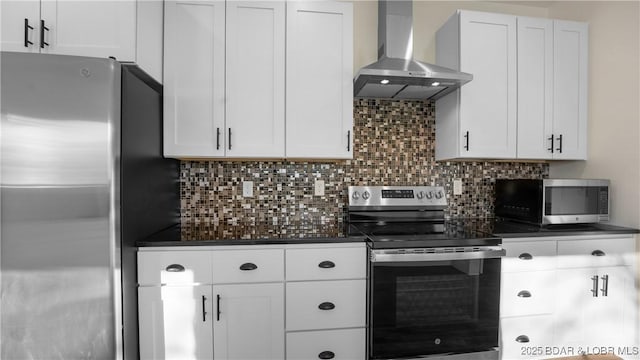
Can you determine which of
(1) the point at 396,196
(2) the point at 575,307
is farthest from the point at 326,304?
(2) the point at 575,307

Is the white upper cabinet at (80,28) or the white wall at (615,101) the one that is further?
the white wall at (615,101)

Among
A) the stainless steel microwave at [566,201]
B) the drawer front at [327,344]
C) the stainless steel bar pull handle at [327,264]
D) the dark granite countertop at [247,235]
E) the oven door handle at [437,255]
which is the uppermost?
the stainless steel microwave at [566,201]

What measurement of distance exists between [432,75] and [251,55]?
3.87ft

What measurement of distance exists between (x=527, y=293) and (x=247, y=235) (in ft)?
6.00

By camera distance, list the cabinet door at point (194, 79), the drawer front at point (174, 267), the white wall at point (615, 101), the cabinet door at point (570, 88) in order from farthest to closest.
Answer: the cabinet door at point (570, 88) → the white wall at point (615, 101) → the cabinet door at point (194, 79) → the drawer front at point (174, 267)

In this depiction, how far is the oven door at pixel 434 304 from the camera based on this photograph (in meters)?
1.77

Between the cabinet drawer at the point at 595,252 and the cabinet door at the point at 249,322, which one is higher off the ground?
the cabinet drawer at the point at 595,252

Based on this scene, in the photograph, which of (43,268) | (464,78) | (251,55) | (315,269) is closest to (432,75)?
(464,78)

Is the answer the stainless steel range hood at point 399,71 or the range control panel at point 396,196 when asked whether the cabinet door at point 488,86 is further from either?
the range control panel at point 396,196

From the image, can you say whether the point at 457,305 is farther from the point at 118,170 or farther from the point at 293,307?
the point at 118,170

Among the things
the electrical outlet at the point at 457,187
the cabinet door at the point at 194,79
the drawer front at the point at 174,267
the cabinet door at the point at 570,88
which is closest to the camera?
the drawer front at the point at 174,267

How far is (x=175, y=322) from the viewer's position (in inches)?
66.4

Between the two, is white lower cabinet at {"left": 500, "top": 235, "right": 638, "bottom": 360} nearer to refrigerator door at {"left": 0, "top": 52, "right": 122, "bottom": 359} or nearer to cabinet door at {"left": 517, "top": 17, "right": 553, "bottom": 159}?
cabinet door at {"left": 517, "top": 17, "right": 553, "bottom": 159}

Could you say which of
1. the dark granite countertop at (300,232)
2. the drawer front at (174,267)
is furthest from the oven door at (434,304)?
the drawer front at (174,267)
